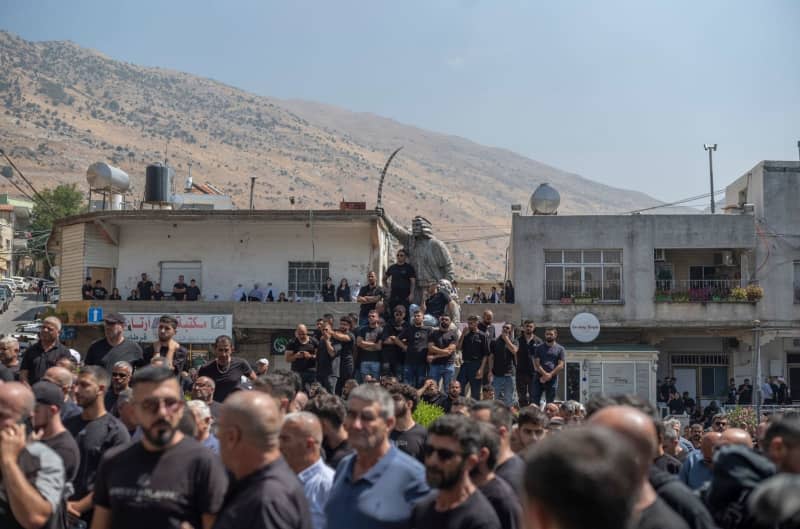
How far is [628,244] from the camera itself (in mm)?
33125

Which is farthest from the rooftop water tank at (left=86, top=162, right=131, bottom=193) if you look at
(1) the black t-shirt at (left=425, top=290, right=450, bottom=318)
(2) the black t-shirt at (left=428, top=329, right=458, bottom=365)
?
(2) the black t-shirt at (left=428, top=329, right=458, bottom=365)

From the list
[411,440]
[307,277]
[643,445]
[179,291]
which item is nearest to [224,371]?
[411,440]

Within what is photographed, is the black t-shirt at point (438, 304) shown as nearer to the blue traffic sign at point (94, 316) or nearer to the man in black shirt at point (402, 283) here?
the man in black shirt at point (402, 283)

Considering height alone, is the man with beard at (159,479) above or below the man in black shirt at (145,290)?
below

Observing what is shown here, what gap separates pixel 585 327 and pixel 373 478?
2790cm

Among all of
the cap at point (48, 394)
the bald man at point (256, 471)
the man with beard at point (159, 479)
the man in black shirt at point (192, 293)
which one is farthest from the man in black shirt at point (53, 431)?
the man in black shirt at point (192, 293)

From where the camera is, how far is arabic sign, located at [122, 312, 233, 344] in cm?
2920

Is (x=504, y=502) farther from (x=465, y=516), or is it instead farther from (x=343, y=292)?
(x=343, y=292)

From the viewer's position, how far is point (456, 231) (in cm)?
13200

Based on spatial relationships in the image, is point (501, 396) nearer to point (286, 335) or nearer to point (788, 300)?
point (286, 335)

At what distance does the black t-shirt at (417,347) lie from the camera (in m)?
13.1

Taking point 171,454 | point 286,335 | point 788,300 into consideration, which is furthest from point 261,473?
point 788,300

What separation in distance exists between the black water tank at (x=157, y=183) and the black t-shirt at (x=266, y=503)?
31.9 meters

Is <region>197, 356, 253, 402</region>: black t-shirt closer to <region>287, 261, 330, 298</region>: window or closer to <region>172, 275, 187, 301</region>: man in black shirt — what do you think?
<region>172, 275, 187, 301</region>: man in black shirt
